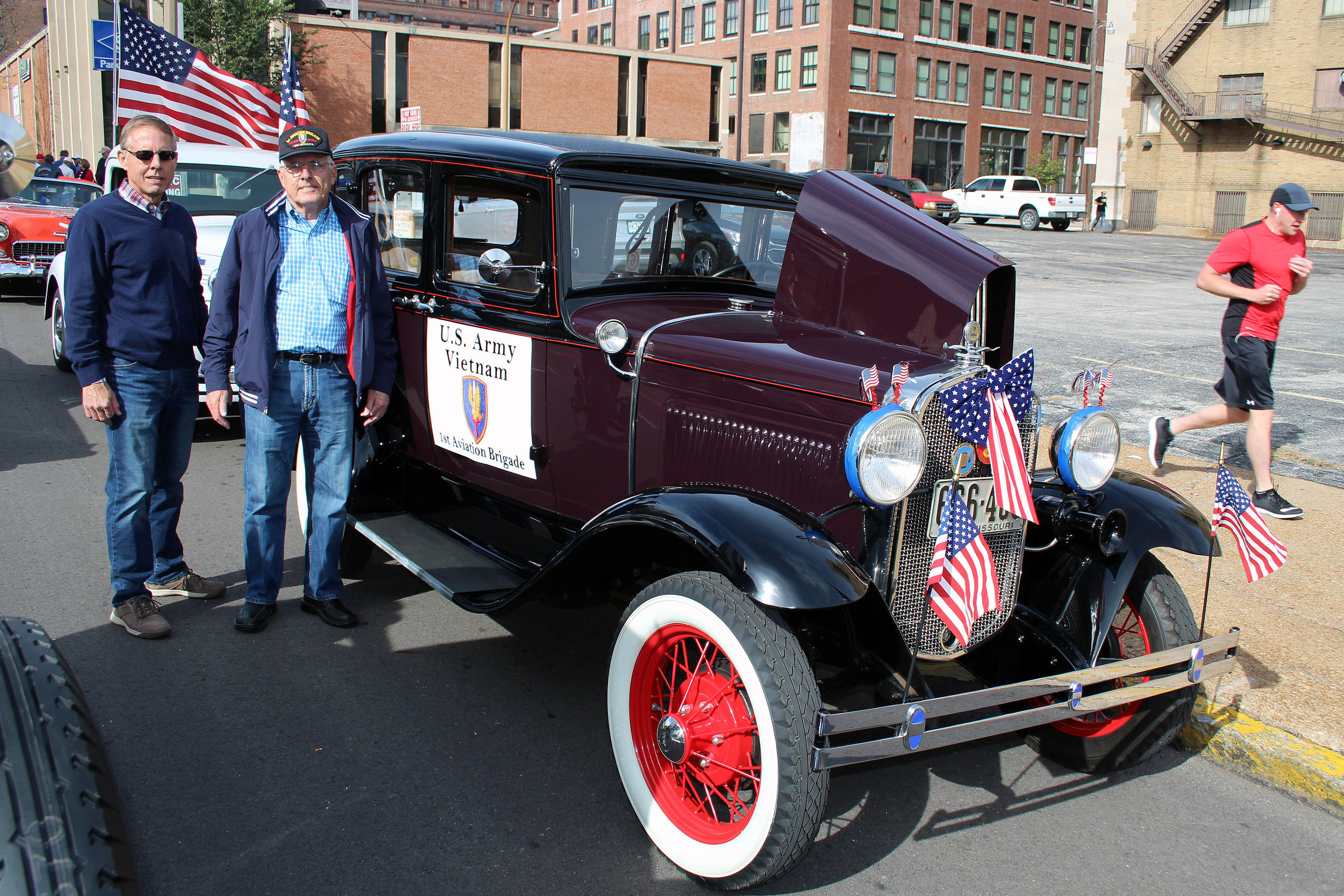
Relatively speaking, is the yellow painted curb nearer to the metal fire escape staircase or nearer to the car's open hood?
the car's open hood

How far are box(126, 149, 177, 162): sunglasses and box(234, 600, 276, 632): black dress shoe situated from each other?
178cm

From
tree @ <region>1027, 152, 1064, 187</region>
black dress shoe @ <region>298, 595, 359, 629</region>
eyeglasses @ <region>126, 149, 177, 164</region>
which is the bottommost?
black dress shoe @ <region>298, 595, 359, 629</region>

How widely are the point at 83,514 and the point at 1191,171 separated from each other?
135 ft

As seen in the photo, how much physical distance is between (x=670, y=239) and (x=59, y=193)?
13.8 meters

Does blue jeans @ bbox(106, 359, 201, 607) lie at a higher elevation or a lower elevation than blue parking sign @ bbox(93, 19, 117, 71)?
lower

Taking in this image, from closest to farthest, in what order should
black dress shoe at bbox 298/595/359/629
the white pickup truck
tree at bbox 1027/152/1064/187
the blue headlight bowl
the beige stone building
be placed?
the blue headlight bowl → black dress shoe at bbox 298/595/359/629 → the beige stone building → the white pickup truck → tree at bbox 1027/152/1064/187

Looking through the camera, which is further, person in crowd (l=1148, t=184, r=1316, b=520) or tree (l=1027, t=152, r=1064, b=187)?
tree (l=1027, t=152, r=1064, b=187)

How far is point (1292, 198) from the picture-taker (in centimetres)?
533

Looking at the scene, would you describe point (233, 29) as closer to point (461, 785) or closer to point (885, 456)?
point (461, 785)

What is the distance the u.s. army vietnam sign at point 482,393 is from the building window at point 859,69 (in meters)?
50.4

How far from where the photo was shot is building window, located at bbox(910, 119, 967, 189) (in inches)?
2101

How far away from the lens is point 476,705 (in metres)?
3.54

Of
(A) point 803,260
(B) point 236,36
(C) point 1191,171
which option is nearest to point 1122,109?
(C) point 1191,171

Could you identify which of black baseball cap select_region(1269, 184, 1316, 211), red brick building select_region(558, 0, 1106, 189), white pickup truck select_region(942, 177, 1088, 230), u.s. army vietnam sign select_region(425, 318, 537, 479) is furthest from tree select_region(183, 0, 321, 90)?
black baseball cap select_region(1269, 184, 1316, 211)
